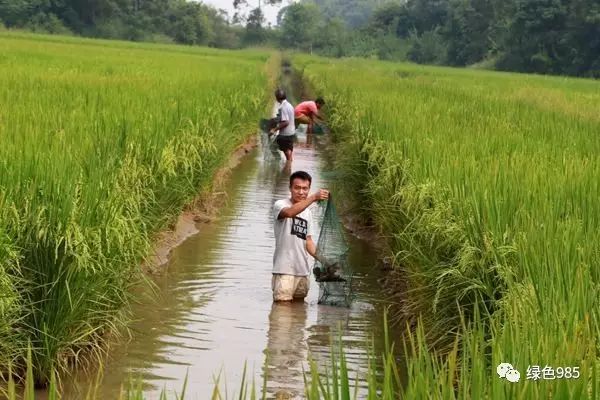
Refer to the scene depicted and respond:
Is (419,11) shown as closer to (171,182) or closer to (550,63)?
(550,63)

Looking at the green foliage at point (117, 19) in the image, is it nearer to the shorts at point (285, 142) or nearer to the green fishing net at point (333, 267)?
the shorts at point (285, 142)

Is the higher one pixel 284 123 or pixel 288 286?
pixel 284 123

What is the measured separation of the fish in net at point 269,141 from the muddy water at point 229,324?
15.0 ft

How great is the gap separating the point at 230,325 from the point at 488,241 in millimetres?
2173

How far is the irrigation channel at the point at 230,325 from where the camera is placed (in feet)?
16.8

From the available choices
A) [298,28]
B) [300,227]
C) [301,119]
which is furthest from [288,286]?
[298,28]

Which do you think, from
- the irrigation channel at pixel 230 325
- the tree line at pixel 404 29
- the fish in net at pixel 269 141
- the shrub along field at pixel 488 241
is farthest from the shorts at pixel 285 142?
the tree line at pixel 404 29

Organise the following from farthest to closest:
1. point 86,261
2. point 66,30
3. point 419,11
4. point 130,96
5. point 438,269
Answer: point 419,11 < point 66,30 < point 130,96 < point 438,269 < point 86,261

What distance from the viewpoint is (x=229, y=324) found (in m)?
6.31

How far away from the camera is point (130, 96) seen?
1042 cm

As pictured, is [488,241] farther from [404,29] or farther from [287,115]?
[404,29]

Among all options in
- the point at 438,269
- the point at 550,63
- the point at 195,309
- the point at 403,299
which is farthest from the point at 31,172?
the point at 550,63

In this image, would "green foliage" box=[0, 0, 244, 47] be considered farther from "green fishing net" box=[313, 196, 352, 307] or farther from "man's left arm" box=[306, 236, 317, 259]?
"man's left arm" box=[306, 236, 317, 259]

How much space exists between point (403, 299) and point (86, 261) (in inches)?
112
